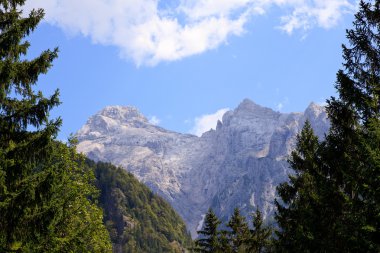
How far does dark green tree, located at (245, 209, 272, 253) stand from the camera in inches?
1587

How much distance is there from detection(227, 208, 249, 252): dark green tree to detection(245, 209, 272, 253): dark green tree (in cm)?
60

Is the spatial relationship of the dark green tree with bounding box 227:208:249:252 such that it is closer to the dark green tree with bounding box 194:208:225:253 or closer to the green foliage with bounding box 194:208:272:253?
the green foliage with bounding box 194:208:272:253

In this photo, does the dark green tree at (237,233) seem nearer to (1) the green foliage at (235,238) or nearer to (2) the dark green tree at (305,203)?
(1) the green foliage at (235,238)

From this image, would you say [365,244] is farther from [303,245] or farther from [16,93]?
[16,93]

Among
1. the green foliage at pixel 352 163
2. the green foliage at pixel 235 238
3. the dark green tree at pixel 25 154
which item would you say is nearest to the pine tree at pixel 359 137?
the green foliage at pixel 352 163

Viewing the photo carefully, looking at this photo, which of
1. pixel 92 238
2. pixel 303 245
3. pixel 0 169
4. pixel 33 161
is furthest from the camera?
pixel 92 238

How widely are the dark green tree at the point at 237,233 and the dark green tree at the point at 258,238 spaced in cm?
60

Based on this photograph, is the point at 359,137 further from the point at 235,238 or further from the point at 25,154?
the point at 235,238

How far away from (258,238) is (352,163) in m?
27.4

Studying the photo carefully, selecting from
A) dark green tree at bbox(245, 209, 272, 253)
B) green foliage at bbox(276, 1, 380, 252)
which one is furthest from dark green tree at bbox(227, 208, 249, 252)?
green foliage at bbox(276, 1, 380, 252)

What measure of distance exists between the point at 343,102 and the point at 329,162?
3.45m

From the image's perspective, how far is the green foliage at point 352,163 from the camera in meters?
13.9

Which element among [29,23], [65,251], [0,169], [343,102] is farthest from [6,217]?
[343,102]

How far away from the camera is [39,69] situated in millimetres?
17562
